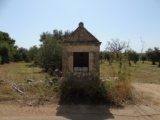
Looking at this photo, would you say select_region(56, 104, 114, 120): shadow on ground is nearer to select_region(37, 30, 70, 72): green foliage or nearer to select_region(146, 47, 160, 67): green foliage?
select_region(37, 30, 70, 72): green foliage

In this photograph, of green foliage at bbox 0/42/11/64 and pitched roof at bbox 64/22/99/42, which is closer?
pitched roof at bbox 64/22/99/42

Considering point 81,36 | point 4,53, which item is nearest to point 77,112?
point 81,36

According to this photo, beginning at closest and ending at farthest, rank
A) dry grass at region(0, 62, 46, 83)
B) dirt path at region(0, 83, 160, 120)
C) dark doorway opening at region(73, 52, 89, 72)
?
dirt path at region(0, 83, 160, 120), dark doorway opening at region(73, 52, 89, 72), dry grass at region(0, 62, 46, 83)

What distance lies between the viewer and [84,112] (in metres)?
7.98

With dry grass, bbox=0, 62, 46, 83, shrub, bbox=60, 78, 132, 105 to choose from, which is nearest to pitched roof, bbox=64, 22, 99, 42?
shrub, bbox=60, 78, 132, 105

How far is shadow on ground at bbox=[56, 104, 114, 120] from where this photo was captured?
7464 millimetres

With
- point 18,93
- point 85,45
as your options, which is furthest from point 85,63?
point 18,93

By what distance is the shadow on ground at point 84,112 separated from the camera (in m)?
7.46

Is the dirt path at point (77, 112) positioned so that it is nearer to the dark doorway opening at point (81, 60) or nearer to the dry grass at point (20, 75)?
the dark doorway opening at point (81, 60)

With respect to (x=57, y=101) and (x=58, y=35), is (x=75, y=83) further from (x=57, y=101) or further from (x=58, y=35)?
(x=58, y=35)

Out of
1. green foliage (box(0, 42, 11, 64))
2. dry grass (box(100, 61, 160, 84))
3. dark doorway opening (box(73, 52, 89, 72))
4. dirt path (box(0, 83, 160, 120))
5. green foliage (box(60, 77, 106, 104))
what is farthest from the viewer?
green foliage (box(0, 42, 11, 64))

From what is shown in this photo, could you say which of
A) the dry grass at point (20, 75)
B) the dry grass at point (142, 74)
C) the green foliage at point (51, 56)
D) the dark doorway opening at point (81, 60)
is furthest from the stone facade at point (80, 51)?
the green foliage at point (51, 56)

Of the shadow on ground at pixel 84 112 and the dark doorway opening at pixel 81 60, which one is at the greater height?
the dark doorway opening at pixel 81 60

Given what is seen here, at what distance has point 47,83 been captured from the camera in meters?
10.8
